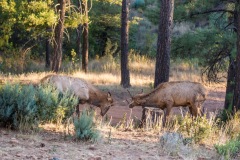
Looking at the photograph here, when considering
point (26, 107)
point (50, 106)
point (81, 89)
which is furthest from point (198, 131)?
point (81, 89)

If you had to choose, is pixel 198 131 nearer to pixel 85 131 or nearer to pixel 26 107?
pixel 85 131

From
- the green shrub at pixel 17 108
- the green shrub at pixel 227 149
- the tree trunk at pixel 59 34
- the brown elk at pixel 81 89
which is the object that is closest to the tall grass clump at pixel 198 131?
the green shrub at pixel 227 149

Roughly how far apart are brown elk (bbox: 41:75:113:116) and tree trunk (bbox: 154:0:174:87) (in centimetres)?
179

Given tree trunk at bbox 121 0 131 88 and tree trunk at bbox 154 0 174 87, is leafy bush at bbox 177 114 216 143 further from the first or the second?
tree trunk at bbox 121 0 131 88

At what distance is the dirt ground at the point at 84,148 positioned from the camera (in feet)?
27.2

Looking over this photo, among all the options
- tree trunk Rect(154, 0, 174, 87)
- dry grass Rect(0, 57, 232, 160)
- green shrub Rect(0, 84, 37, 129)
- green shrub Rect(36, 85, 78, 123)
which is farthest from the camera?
tree trunk Rect(154, 0, 174, 87)

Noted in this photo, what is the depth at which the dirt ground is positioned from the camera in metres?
8.29

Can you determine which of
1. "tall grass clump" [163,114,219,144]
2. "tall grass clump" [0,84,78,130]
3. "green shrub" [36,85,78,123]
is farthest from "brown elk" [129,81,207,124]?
"tall grass clump" [0,84,78,130]

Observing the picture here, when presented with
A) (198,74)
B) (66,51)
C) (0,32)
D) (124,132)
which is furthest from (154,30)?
(124,132)

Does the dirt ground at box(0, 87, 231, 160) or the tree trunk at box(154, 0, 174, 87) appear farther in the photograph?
the tree trunk at box(154, 0, 174, 87)

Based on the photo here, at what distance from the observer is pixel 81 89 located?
14.2m

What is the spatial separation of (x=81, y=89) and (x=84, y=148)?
203 inches

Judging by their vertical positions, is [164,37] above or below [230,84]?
above

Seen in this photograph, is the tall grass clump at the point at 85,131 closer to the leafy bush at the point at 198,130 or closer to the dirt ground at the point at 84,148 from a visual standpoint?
the dirt ground at the point at 84,148
